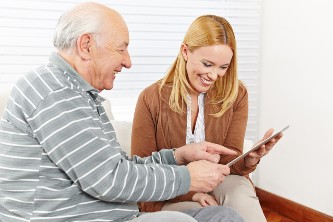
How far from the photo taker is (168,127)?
175cm

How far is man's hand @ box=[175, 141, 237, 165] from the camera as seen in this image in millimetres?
1501

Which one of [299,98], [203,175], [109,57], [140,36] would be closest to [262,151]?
[203,175]

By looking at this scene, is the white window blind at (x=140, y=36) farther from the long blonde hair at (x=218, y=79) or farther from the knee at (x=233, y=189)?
the knee at (x=233, y=189)

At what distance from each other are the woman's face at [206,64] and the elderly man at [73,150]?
54cm

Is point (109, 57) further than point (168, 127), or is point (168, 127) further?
point (168, 127)

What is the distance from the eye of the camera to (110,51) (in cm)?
122

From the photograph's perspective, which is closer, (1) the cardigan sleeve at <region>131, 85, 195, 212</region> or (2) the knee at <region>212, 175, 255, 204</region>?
(2) the knee at <region>212, 175, 255, 204</region>

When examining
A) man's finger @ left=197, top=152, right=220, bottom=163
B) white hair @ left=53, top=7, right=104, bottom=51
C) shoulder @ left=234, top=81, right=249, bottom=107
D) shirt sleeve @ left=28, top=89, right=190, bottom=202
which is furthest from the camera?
shoulder @ left=234, top=81, right=249, bottom=107

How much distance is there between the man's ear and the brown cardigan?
577 millimetres

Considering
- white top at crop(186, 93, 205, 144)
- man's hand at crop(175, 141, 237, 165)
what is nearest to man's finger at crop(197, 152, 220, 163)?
man's hand at crop(175, 141, 237, 165)

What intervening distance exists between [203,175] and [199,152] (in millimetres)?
256

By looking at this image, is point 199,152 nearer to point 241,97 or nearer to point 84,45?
point 241,97

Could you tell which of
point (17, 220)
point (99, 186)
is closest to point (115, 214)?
point (99, 186)

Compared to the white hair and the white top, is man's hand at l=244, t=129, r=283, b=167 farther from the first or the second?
the white hair
